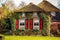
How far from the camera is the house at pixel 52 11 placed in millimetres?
8789

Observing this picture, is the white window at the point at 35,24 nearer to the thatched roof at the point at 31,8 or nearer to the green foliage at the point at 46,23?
the green foliage at the point at 46,23

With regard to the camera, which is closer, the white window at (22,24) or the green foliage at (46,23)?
the green foliage at (46,23)

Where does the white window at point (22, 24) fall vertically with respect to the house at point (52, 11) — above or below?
below

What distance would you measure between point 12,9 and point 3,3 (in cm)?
22

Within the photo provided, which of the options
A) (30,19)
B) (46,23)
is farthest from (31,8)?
(46,23)

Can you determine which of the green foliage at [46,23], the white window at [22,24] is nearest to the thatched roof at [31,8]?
the green foliage at [46,23]

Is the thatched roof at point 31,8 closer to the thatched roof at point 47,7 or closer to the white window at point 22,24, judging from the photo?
the thatched roof at point 47,7

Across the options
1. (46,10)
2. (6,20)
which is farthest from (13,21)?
(46,10)

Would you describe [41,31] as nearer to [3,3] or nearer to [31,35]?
[31,35]

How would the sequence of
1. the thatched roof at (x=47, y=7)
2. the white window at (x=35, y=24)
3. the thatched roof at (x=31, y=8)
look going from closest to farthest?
the thatched roof at (x=47, y=7)
the thatched roof at (x=31, y=8)
the white window at (x=35, y=24)

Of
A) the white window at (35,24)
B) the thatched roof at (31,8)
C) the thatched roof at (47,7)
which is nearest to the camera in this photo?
the thatched roof at (47,7)

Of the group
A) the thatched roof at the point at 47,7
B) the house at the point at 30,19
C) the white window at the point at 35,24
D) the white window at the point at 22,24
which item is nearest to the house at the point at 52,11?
the thatched roof at the point at 47,7

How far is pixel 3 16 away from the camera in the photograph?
889 centimetres

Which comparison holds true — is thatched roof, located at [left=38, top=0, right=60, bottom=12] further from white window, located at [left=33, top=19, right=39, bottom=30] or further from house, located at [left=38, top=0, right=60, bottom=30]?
white window, located at [left=33, top=19, right=39, bottom=30]
